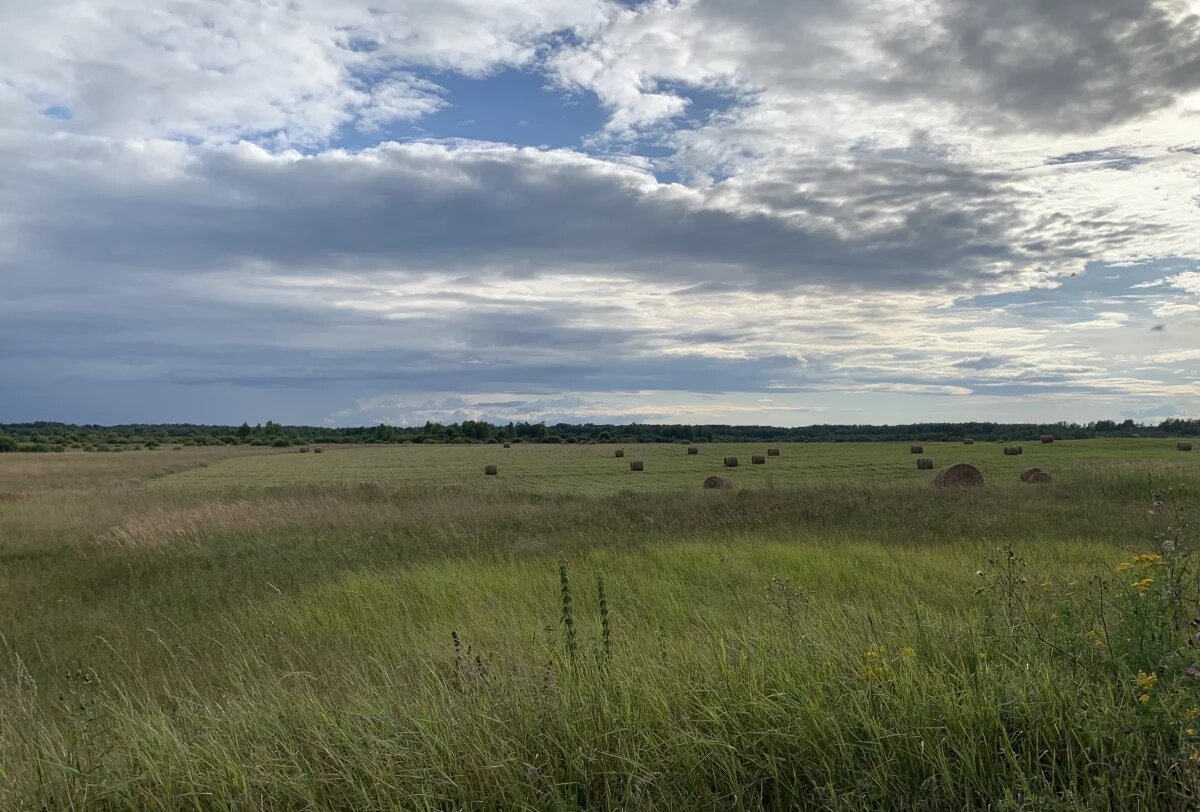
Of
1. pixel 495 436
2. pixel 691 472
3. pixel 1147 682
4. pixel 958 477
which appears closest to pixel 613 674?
pixel 1147 682

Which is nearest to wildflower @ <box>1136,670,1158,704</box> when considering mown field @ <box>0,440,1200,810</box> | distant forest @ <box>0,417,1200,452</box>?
mown field @ <box>0,440,1200,810</box>

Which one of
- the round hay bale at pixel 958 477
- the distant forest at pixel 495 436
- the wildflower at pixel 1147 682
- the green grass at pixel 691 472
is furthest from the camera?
the distant forest at pixel 495 436

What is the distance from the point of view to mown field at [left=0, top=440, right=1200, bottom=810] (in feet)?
11.2

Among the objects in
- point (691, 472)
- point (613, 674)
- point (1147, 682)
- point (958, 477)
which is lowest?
point (691, 472)

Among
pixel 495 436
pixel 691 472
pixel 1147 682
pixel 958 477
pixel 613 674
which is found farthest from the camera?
pixel 495 436

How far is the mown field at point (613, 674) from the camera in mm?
3402

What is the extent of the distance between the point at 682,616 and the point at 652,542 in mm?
5800

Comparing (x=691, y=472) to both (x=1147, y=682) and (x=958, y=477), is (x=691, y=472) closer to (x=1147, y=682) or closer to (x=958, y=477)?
(x=958, y=477)

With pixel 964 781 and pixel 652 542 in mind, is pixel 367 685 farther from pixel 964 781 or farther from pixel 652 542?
pixel 652 542

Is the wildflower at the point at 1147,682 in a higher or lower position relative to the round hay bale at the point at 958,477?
higher

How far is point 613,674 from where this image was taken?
4.40 m

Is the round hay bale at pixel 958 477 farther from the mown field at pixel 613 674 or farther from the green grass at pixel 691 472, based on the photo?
the mown field at pixel 613 674

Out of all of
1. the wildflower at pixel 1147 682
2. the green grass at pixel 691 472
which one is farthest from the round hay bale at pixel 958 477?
the wildflower at pixel 1147 682

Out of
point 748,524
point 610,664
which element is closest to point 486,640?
point 610,664
